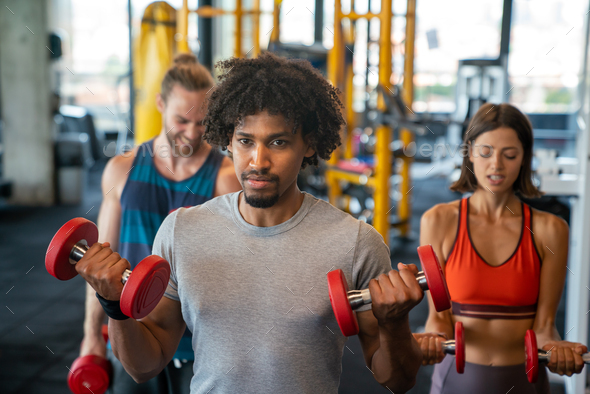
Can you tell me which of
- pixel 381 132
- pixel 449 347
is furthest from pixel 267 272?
pixel 381 132

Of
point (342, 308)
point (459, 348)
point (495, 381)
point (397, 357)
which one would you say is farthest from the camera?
point (495, 381)

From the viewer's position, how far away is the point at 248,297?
0.99 m

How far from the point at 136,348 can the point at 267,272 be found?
31 centimetres

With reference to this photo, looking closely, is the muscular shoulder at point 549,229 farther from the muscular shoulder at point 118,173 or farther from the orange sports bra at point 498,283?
the muscular shoulder at point 118,173

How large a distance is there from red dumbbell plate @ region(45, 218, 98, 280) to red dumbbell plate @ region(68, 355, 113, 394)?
0.49 meters

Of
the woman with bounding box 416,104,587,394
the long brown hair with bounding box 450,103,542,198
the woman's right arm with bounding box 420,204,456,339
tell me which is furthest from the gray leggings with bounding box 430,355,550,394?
the long brown hair with bounding box 450,103,542,198

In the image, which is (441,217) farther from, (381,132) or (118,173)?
(381,132)

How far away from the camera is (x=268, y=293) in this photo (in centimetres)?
99

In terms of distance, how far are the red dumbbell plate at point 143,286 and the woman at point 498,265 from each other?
0.79 m

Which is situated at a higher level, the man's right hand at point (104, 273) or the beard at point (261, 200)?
the beard at point (261, 200)

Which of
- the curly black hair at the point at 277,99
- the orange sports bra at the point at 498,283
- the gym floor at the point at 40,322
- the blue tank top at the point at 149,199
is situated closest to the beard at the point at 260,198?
the curly black hair at the point at 277,99

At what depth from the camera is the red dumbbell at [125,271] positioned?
2.87 feet

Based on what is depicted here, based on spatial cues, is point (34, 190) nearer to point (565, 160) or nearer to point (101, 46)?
point (101, 46)

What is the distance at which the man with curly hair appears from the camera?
0.97 meters
